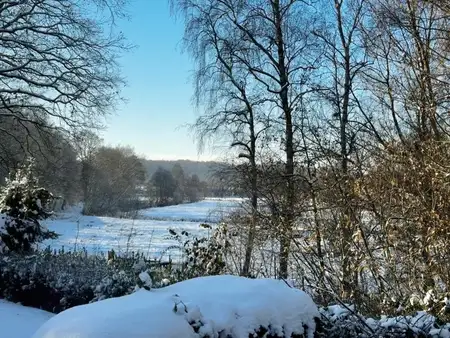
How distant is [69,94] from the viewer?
13367 mm

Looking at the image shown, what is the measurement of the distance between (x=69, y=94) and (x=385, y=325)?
12.5 meters

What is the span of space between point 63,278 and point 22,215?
9.66 feet

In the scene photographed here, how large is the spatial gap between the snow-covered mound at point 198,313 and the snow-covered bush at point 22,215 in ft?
21.0

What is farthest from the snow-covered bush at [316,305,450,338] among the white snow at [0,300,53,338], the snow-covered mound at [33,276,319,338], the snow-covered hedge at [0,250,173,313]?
the white snow at [0,300,53,338]

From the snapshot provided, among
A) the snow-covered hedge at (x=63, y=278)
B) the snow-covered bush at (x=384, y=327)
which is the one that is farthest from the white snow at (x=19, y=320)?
the snow-covered bush at (x=384, y=327)

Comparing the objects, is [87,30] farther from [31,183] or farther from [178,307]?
[178,307]

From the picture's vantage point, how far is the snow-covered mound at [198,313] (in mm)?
1915

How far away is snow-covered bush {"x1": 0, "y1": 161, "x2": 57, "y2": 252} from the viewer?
308 inches

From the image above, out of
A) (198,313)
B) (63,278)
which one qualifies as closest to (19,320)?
(63,278)

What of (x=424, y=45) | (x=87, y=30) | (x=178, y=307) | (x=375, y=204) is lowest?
(x=178, y=307)

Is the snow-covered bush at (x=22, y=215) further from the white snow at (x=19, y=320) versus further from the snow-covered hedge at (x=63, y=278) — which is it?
the white snow at (x=19, y=320)

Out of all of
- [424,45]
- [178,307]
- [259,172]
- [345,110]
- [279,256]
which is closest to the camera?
[178,307]

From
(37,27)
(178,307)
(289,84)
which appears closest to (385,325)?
(178,307)

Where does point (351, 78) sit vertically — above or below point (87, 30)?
below
